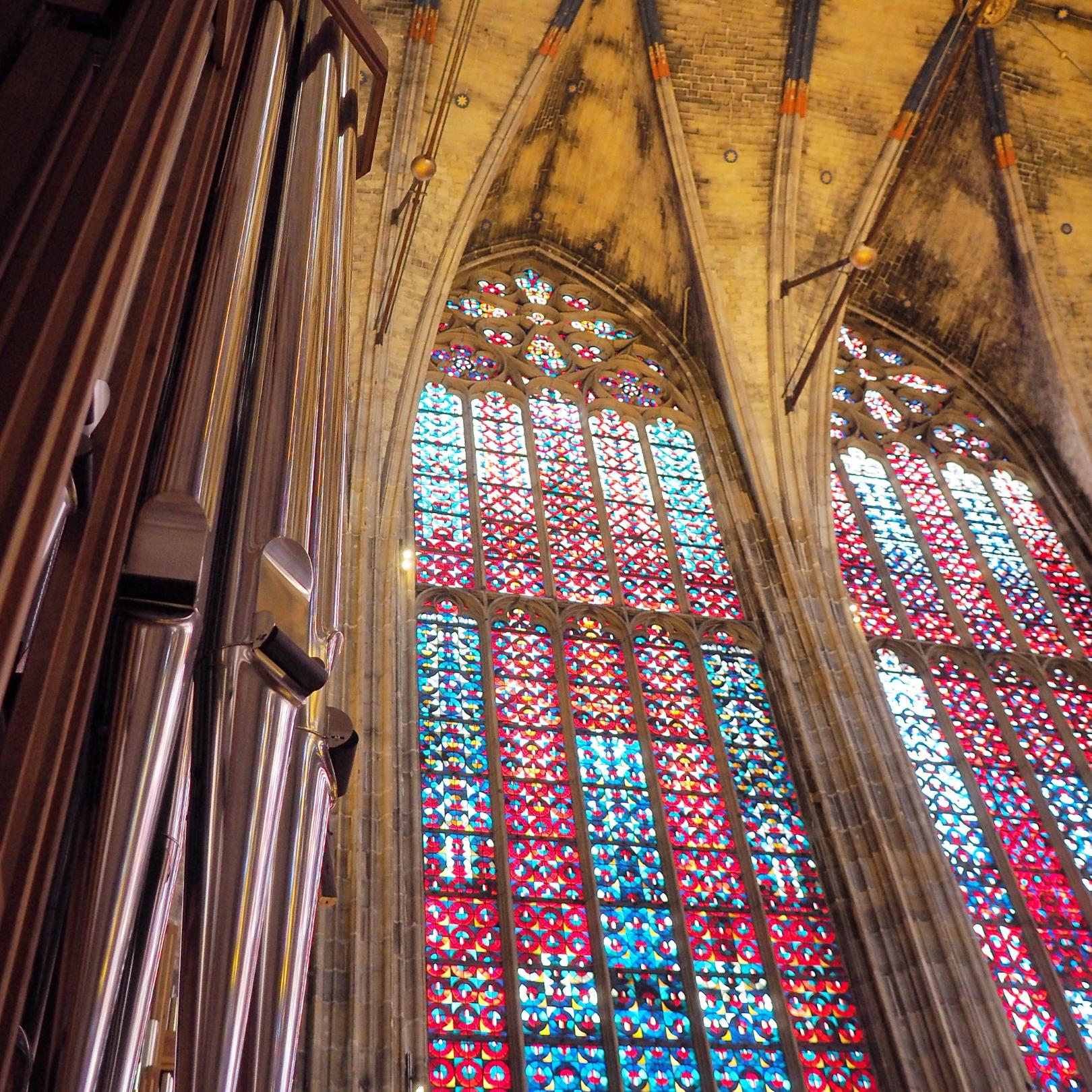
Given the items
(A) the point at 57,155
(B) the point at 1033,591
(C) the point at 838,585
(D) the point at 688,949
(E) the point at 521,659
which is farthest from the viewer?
(B) the point at 1033,591

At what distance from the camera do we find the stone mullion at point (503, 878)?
Answer: 795 centimetres

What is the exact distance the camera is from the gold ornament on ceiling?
14.6 metres

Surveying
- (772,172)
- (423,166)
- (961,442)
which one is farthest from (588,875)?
(772,172)

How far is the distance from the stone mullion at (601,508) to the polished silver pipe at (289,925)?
793 centimetres

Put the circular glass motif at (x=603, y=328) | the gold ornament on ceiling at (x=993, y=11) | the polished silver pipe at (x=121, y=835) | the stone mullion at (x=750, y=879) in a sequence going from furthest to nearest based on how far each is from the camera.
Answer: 1. the gold ornament on ceiling at (x=993, y=11)
2. the circular glass motif at (x=603, y=328)
3. the stone mullion at (x=750, y=879)
4. the polished silver pipe at (x=121, y=835)

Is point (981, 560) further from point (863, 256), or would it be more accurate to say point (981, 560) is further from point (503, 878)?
point (503, 878)

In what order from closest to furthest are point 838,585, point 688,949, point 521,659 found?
point 688,949
point 521,659
point 838,585

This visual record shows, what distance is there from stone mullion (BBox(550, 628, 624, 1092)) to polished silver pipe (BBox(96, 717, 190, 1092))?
230 inches

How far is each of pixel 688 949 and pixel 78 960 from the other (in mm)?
6917

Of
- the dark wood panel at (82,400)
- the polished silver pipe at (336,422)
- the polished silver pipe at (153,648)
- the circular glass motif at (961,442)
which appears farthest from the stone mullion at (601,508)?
the dark wood panel at (82,400)

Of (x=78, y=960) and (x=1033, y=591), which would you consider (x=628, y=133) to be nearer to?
(x=1033, y=591)

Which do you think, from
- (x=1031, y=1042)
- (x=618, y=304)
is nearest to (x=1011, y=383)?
(x=618, y=304)

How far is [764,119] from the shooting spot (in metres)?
14.4

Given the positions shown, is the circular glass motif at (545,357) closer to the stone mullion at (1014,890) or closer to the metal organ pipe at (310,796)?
the stone mullion at (1014,890)
